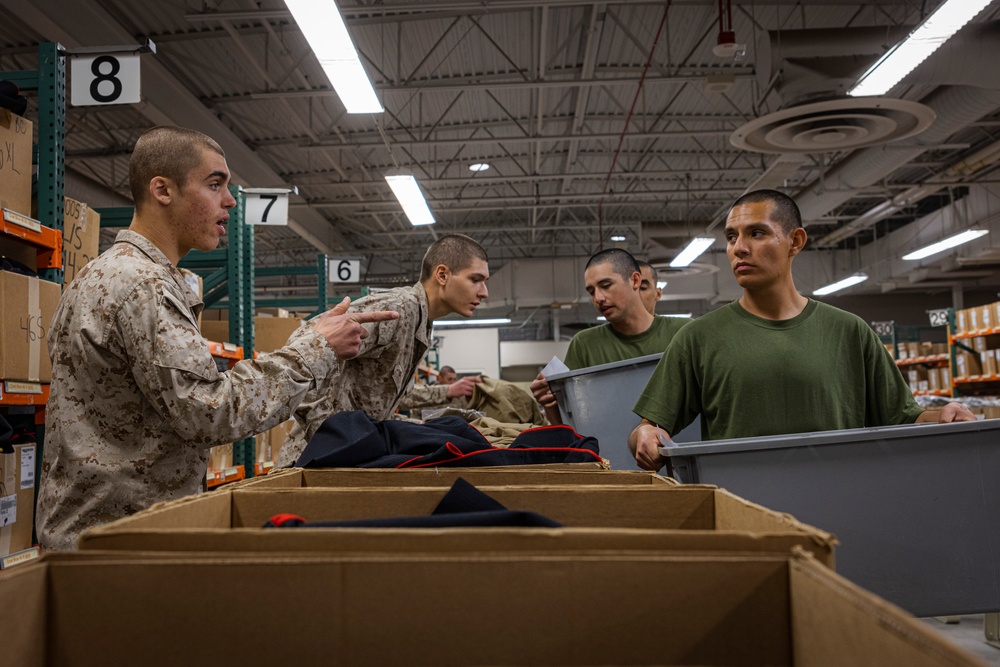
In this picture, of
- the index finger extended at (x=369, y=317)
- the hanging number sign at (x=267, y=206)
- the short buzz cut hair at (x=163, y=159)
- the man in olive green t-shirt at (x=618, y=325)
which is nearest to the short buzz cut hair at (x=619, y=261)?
the man in olive green t-shirt at (x=618, y=325)

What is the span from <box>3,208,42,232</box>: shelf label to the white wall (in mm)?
15310

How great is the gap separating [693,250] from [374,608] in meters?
12.8

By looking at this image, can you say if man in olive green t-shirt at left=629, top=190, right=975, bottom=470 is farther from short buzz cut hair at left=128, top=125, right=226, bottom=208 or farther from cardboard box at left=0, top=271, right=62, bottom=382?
cardboard box at left=0, top=271, right=62, bottom=382

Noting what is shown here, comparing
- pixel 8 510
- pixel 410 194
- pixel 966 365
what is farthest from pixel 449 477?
pixel 966 365

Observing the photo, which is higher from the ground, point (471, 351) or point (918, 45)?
point (918, 45)

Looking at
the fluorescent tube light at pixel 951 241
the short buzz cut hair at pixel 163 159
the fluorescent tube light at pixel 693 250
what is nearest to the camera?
the short buzz cut hair at pixel 163 159

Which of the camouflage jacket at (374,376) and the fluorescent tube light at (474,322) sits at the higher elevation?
the fluorescent tube light at (474,322)

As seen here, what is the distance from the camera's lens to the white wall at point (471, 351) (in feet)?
59.5

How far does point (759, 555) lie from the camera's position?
79 centimetres

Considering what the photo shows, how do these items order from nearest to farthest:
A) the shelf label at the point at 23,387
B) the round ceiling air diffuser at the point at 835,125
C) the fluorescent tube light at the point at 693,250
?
the shelf label at the point at 23,387, the round ceiling air diffuser at the point at 835,125, the fluorescent tube light at the point at 693,250

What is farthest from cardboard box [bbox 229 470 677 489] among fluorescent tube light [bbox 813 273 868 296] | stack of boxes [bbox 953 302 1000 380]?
fluorescent tube light [bbox 813 273 868 296]

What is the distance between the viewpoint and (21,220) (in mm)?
2617

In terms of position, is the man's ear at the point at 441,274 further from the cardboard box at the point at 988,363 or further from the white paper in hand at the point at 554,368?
the cardboard box at the point at 988,363

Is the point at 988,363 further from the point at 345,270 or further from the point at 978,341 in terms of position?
the point at 345,270
